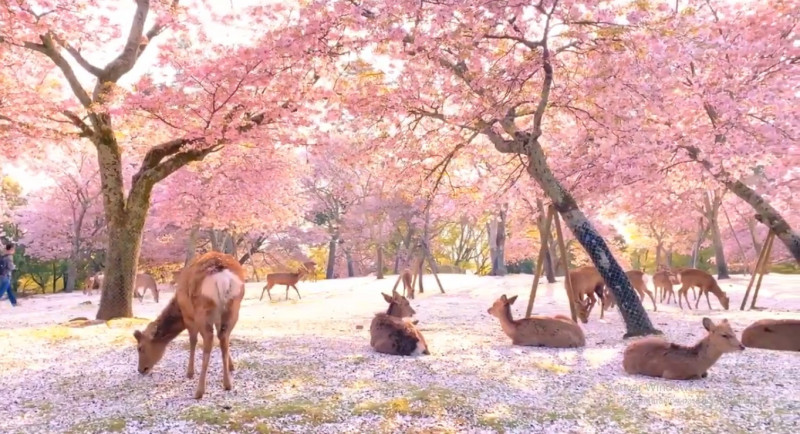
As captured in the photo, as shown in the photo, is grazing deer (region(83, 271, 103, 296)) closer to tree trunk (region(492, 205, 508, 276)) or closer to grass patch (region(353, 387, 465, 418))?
tree trunk (region(492, 205, 508, 276))

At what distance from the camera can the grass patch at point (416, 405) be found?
411 cm

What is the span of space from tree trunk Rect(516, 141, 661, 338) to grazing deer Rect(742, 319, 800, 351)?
1.37 metres

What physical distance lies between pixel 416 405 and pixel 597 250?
5.25m

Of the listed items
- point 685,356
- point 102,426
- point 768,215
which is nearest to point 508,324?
point 685,356

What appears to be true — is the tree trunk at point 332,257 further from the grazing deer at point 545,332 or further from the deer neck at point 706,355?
the deer neck at point 706,355

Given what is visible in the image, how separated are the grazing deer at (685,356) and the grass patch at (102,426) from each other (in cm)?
467

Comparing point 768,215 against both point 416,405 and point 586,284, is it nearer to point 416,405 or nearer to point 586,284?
point 586,284

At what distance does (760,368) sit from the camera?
→ 587 centimetres

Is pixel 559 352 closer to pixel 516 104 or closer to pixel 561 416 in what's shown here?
pixel 561 416

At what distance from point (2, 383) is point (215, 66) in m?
5.69

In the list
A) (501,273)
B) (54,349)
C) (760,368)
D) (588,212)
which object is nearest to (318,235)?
(501,273)

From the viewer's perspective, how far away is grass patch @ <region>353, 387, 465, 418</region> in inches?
162

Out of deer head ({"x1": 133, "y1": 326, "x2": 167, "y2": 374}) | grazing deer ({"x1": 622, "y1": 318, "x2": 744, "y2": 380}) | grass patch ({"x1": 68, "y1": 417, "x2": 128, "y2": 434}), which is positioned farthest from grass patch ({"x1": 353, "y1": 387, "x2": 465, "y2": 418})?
deer head ({"x1": 133, "y1": 326, "x2": 167, "y2": 374})

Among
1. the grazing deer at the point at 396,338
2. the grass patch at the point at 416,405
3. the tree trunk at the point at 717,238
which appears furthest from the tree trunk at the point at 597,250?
the tree trunk at the point at 717,238
